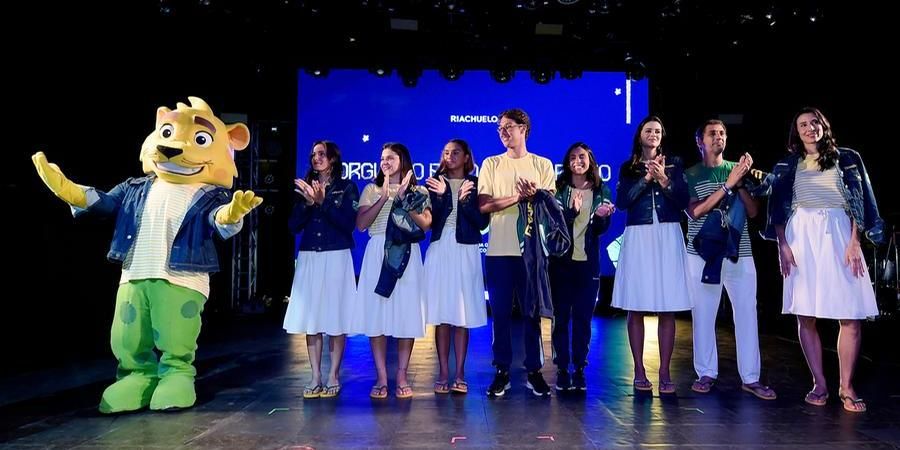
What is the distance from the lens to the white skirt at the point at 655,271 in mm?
3350

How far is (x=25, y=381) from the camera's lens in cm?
390

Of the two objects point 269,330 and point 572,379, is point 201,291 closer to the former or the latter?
point 572,379

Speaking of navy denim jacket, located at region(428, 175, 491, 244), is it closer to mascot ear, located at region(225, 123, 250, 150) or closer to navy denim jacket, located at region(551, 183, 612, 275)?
navy denim jacket, located at region(551, 183, 612, 275)

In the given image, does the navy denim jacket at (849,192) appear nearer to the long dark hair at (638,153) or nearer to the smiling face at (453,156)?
the long dark hair at (638,153)

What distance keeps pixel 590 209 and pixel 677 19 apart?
4.03m

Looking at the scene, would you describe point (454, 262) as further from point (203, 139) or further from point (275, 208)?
point (275, 208)

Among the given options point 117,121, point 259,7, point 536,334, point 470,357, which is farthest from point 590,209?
point 117,121

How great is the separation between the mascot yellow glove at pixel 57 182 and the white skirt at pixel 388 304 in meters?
1.54

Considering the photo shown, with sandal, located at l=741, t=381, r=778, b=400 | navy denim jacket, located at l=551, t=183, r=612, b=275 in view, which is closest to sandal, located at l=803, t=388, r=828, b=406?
sandal, located at l=741, t=381, r=778, b=400

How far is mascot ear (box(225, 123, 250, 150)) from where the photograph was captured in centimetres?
356

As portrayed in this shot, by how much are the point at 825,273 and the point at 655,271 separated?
2.75 ft

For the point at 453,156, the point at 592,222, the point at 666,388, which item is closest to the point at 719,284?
the point at 666,388

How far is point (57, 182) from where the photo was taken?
121 inches

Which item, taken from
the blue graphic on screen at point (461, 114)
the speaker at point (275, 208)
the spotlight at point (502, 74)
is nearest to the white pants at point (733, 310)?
the blue graphic on screen at point (461, 114)
